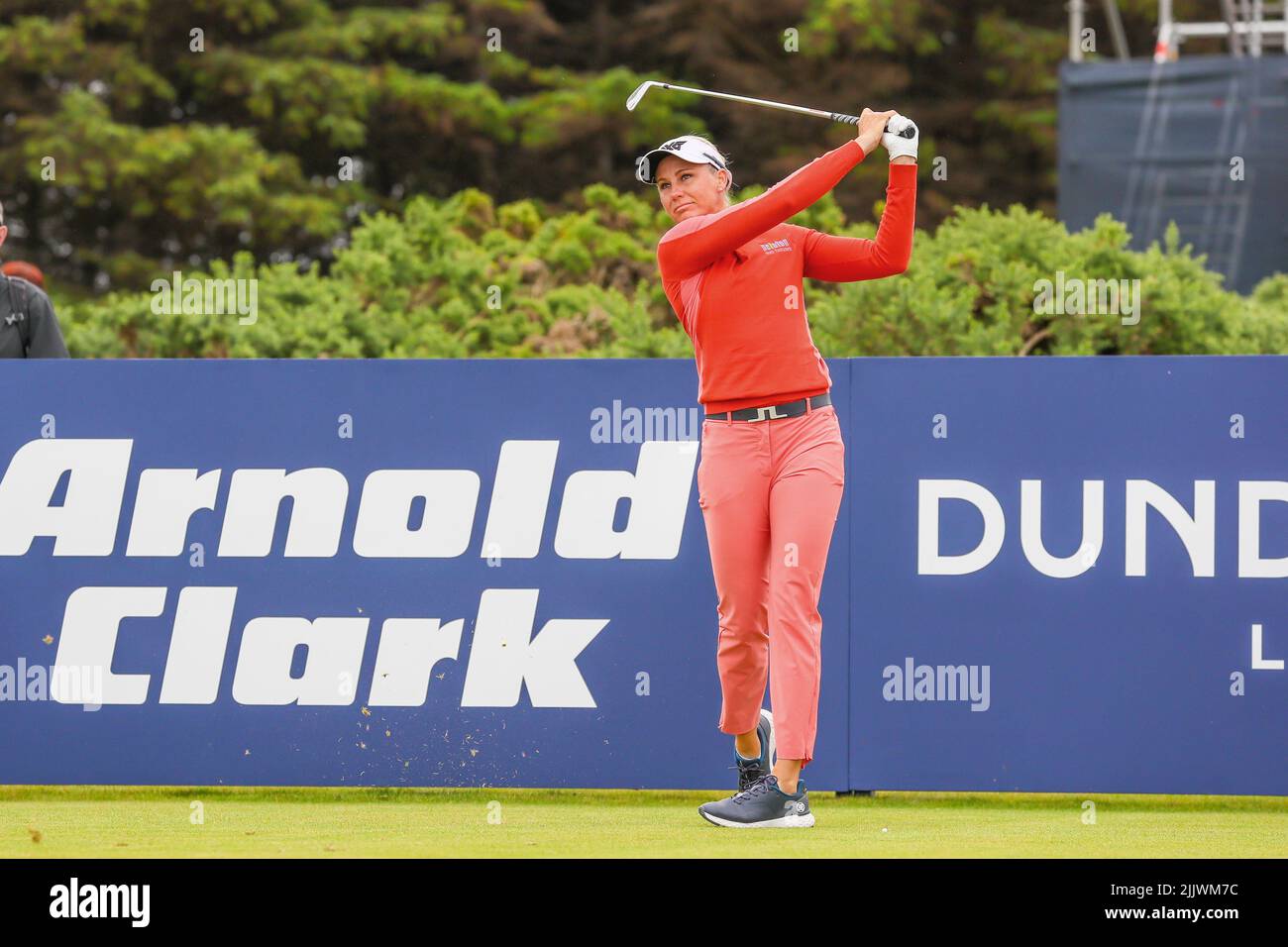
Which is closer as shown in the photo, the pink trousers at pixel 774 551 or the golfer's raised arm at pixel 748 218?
the golfer's raised arm at pixel 748 218

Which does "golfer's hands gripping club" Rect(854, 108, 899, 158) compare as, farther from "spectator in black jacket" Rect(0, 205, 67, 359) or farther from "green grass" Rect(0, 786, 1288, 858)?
"spectator in black jacket" Rect(0, 205, 67, 359)

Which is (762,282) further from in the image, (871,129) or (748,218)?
(871,129)

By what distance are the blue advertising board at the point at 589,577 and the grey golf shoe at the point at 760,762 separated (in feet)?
1.32

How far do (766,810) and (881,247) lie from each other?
1.55m

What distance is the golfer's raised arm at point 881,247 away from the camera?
4.98 metres

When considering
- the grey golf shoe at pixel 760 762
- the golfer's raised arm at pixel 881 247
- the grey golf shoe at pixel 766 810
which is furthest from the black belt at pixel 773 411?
the grey golf shoe at pixel 766 810

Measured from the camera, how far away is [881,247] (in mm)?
5055

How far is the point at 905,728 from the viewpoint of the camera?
5.69 meters

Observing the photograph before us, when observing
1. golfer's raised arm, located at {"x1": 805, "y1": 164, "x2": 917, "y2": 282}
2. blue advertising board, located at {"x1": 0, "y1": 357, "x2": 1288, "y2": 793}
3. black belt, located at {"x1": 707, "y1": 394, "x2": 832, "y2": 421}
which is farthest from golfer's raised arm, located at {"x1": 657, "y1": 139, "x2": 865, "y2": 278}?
blue advertising board, located at {"x1": 0, "y1": 357, "x2": 1288, "y2": 793}

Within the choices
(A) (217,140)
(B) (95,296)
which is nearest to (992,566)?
(A) (217,140)

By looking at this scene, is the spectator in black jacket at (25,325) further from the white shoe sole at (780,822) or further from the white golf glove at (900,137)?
the white golf glove at (900,137)

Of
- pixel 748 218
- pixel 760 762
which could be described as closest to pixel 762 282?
pixel 748 218
